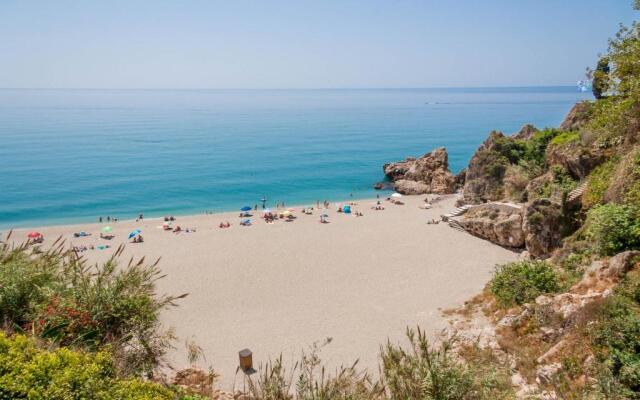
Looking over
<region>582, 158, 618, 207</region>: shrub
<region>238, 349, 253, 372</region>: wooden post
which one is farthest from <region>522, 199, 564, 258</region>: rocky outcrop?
<region>238, 349, 253, 372</region>: wooden post

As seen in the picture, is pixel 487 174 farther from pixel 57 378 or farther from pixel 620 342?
pixel 57 378

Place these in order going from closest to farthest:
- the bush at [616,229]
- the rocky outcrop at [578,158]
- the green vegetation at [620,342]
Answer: the green vegetation at [620,342], the bush at [616,229], the rocky outcrop at [578,158]

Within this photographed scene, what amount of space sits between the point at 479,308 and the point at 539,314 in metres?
5.19

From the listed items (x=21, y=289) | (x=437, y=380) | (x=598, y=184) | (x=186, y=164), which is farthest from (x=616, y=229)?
(x=186, y=164)

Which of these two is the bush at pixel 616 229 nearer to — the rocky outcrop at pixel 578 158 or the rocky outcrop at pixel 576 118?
the rocky outcrop at pixel 578 158

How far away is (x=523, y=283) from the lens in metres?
15.1

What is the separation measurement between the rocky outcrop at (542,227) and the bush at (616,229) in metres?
7.36

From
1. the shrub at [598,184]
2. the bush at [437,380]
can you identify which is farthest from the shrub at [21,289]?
the shrub at [598,184]

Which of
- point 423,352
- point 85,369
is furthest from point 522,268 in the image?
point 85,369

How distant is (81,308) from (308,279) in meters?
14.0

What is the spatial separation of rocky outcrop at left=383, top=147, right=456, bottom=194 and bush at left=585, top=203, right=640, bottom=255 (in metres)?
31.0

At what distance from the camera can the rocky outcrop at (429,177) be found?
4497 centimetres

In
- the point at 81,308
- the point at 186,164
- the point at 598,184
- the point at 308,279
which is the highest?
the point at 186,164

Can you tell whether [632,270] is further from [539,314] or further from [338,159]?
[338,159]
